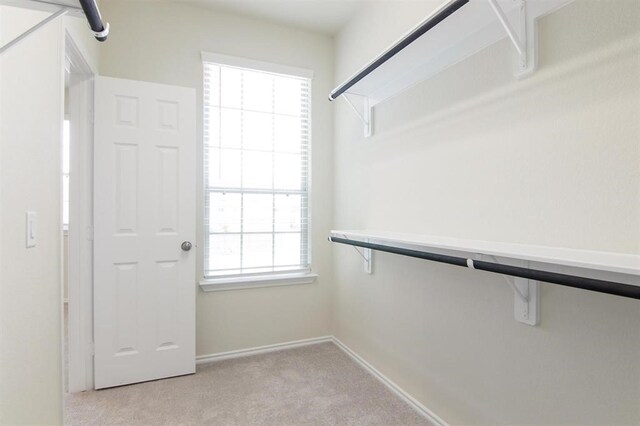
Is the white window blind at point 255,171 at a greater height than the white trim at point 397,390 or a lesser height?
greater

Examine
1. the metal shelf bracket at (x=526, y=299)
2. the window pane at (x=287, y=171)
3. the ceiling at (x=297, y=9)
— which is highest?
the ceiling at (x=297, y=9)

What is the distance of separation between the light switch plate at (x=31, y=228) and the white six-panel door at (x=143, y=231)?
104 centimetres

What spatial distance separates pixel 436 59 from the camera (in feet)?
5.81

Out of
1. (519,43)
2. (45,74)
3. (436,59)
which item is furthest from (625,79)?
(45,74)

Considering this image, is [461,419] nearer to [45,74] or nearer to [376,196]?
[376,196]

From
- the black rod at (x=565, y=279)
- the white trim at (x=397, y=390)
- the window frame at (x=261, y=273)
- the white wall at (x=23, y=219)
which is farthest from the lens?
Result: the window frame at (x=261, y=273)

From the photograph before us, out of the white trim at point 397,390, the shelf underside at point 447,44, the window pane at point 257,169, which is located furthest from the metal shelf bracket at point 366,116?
the white trim at point 397,390

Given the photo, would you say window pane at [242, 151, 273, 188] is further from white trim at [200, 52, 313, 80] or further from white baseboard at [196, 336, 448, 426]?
white baseboard at [196, 336, 448, 426]

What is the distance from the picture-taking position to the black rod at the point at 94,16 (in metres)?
0.67

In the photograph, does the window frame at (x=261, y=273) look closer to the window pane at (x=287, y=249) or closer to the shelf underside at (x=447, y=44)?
the window pane at (x=287, y=249)

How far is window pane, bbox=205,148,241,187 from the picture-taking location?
2.70 meters

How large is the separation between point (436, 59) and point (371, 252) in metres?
1.29

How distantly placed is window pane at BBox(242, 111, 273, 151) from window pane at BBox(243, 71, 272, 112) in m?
0.07

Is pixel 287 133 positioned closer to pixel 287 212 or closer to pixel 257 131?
pixel 257 131
